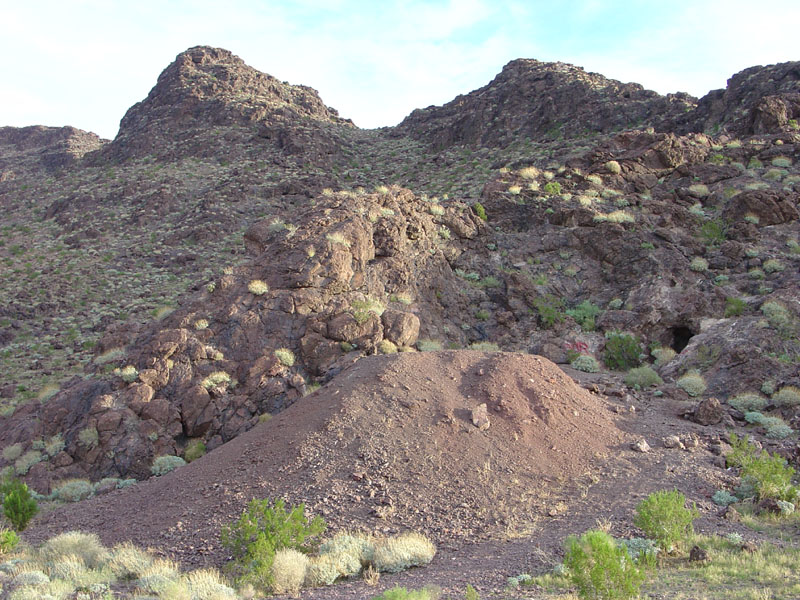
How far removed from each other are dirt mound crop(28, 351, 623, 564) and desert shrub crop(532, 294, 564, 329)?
15.4ft

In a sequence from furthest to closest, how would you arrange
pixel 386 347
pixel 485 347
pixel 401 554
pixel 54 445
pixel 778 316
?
pixel 485 347 → pixel 778 316 → pixel 386 347 → pixel 54 445 → pixel 401 554

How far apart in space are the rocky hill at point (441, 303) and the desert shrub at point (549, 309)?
7cm

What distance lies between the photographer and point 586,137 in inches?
1359

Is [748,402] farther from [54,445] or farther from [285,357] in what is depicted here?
[54,445]

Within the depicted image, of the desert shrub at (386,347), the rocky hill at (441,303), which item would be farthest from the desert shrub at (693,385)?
the desert shrub at (386,347)

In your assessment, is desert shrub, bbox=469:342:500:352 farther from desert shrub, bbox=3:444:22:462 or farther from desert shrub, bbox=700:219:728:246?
desert shrub, bbox=3:444:22:462

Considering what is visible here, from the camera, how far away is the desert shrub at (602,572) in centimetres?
555

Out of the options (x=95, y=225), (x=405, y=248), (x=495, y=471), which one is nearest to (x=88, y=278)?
(x=95, y=225)

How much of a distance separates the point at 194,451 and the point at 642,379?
31.8 feet

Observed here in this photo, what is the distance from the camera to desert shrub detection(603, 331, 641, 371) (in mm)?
14719

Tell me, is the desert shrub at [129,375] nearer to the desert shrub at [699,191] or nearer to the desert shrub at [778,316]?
the desert shrub at [778,316]

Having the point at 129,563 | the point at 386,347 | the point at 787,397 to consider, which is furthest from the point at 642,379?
the point at 129,563

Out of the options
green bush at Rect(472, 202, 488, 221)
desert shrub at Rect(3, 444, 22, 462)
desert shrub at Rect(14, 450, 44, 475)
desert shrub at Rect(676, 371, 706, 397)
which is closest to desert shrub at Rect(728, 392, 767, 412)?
desert shrub at Rect(676, 371, 706, 397)

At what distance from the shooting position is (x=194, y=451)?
1177cm
